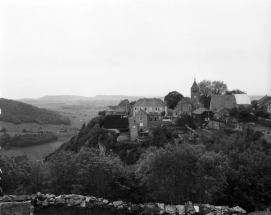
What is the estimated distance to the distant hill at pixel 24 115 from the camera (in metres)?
45.6

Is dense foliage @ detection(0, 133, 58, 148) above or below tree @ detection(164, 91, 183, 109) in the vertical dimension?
below

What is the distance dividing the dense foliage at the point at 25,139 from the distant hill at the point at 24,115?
4639 millimetres

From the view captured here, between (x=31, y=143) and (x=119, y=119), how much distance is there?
16943mm

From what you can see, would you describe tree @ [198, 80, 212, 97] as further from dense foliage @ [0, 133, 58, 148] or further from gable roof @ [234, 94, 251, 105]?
dense foliage @ [0, 133, 58, 148]

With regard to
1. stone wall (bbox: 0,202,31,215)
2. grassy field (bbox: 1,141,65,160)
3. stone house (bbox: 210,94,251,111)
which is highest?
stone house (bbox: 210,94,251,111)

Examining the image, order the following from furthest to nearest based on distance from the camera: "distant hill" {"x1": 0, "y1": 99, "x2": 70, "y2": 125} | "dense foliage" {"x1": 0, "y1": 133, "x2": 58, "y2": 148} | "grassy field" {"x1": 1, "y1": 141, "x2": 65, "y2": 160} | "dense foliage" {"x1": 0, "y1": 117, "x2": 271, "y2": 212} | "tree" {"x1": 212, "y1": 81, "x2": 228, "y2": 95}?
1. "tree" {"x1": 212, "y1": 81, "x2": 228, "y2": 95}
2. "distant hill" {"x1": 0, "y1": 99, "x2": 70, "y2": 125}
3. "dense foliage" {"x1": 0, "y1": 133, "x2": 58, "y2": 148}
4. "grassy field" {"x1": 1, "y1": 141, "x2": 65, "y2": 160}
5. "dense foliage" {"x1": 0, "y1": 117, "x2": 271, "y2": 212}

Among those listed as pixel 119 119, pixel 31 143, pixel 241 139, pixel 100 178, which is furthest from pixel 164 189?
pixel 31 143

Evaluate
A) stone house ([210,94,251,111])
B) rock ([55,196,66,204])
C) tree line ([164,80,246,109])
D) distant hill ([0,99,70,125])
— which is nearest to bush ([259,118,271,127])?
stone house ([210,94,251,111])

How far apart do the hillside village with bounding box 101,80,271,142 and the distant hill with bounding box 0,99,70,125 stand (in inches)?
717

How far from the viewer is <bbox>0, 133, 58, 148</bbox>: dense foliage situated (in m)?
39.9

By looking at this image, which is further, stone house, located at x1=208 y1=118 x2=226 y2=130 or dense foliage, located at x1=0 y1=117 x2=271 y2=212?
stone house, located at x1=208 y1=118 x2=226 y2=130

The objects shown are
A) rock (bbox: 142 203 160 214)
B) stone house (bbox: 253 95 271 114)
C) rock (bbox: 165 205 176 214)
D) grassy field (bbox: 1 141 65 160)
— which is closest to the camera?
rock (bbox: 165 205 176 214)

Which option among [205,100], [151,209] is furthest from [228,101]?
[151,209]

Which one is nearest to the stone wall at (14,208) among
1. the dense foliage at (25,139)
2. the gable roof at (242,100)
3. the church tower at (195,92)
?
the dense foliage at (25,139)
